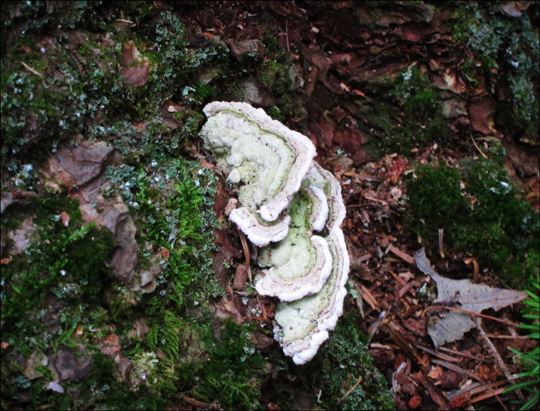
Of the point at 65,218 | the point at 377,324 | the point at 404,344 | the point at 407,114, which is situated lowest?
the point at 404,344

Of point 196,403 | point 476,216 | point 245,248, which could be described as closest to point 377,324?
point 476,216

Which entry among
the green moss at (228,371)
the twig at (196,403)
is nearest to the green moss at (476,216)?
the green moss at (228,371)

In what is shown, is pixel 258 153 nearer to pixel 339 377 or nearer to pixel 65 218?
pixel 65 218

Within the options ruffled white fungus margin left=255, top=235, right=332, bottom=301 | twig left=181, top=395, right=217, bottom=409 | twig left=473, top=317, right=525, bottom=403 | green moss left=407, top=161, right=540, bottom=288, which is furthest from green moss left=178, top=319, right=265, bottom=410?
twig left=473, top=317, right=525, bottom=403

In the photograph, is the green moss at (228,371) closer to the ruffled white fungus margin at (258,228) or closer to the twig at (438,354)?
the ruffled white fungus margin at (258,228)

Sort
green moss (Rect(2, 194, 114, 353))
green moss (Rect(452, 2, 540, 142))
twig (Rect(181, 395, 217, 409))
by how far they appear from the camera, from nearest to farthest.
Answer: green moss (Rect(2, 194, 114, 353)), twig (Rect(181, 395, 217, 409)), green moss (Rect(452, 2, 540, 142))

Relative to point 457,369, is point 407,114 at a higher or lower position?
higher

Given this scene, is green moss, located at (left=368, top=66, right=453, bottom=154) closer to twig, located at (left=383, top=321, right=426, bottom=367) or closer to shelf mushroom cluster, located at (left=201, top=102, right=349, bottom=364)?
shelf mushroom cluster, located at (left=201, top=102, right=349, bottom=364)
